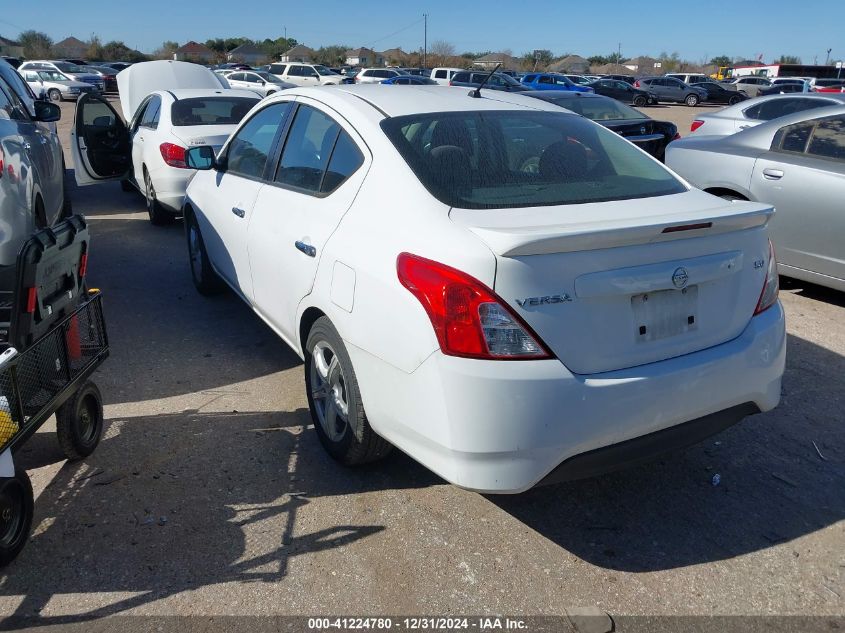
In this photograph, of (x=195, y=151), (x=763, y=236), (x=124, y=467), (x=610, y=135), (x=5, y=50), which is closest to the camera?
(x=763, y=236)

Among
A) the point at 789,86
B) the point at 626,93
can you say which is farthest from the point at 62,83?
the point at 789,86

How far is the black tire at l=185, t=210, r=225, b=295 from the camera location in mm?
5602

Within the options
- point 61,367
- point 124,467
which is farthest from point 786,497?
point 61,367

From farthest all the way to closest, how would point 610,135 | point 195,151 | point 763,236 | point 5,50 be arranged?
1. point 5,50
2. point 195,151
3. point 610,135
4. point 763,236

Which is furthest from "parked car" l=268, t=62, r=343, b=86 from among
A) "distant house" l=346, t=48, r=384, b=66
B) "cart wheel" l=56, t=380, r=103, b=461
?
"distant house" l=346, t=48, r=384, b=66

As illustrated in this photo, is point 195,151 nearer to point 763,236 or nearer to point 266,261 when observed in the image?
point 266,261

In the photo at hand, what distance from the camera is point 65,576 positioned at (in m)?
2.70

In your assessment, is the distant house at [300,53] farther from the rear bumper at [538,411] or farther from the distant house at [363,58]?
the rear bumper at [538,411]

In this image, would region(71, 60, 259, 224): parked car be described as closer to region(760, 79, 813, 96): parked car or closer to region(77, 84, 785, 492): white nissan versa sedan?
region(77, 84, 785, 492): white nissan versa sedan

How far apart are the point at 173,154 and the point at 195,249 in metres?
2.49

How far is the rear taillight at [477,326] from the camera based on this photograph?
2.45 metres

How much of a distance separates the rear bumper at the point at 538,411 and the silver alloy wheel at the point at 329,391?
47 cm

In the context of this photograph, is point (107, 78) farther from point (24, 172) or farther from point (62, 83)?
point (24, 172)

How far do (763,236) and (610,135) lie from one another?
3.61ft
